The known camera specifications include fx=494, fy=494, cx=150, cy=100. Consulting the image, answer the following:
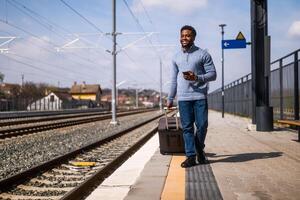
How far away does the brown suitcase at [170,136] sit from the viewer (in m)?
8.73

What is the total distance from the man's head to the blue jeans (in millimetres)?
843

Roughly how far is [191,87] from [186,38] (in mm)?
716

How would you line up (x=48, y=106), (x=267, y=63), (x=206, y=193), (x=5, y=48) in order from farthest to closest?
1. (x=48, y=106)
2. (x=5, y=48)
3. (x=267, y=63)
4. (x=206, y=193)

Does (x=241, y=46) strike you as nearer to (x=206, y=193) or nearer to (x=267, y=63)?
(x=267, y=63)

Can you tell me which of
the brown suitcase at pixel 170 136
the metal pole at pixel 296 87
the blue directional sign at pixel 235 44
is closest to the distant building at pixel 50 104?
the blue directional sign at pixel 235 44

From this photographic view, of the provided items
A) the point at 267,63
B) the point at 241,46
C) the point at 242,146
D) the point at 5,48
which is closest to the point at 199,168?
the point at 242,146

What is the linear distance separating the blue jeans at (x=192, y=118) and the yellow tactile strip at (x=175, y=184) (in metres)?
0.38

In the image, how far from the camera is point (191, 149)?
7.29 meters

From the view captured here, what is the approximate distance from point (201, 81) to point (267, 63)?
29.8ft

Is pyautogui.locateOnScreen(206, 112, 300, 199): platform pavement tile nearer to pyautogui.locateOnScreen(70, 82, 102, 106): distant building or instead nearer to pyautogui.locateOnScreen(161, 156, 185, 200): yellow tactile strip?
pyautogui.locateOnScreen(161, 156, 185, 200): yellow tactile strip

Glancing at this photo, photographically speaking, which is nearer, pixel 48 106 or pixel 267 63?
pixel 267 63

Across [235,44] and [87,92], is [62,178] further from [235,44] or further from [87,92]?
[87,92]

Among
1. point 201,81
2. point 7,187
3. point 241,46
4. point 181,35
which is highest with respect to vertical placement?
point 241,46

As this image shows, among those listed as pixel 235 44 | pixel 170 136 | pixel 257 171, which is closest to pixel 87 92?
pixel 235 44
